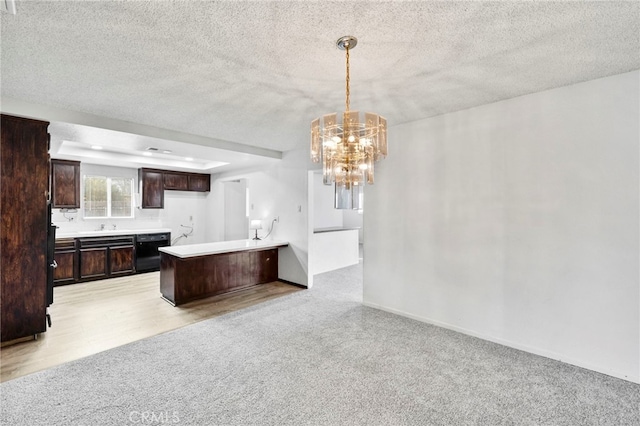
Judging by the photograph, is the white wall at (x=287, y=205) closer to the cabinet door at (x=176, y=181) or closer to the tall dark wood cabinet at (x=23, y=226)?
the cabinet door at (x=176, y=181)

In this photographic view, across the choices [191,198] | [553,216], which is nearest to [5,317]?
[191,198]

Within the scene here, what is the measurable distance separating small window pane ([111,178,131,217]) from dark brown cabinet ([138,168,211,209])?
16.5 inches

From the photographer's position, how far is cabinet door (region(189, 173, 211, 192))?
687 centimetres

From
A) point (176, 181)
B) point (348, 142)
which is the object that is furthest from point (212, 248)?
point (348, 142)

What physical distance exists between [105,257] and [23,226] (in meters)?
2.68

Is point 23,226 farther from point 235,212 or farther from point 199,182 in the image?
point 235,212

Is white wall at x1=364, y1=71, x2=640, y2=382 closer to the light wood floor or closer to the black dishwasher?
the light wood floor

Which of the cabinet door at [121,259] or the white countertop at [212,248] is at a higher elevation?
the white countertop at [212,248]

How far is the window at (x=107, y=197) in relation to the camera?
5797 mm

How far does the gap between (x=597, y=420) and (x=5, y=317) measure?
17.0 feet

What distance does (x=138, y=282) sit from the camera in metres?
Answer: 5.18

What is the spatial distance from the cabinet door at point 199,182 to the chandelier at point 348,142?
5.57 m

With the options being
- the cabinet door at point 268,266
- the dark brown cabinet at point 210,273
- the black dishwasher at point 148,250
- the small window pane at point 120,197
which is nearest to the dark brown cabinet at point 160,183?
the small window pane at point 120,197

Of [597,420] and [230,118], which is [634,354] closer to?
[597,420]
